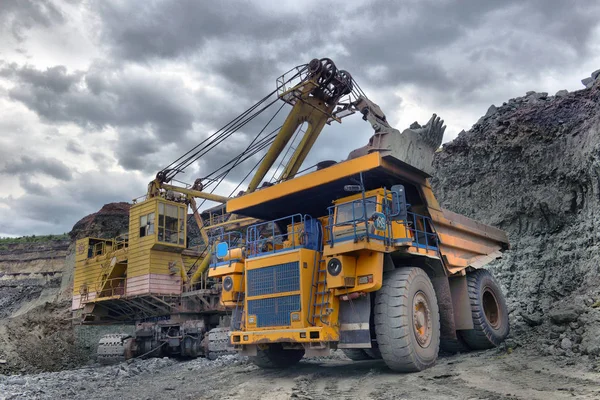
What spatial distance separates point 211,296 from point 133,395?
860 centimetres

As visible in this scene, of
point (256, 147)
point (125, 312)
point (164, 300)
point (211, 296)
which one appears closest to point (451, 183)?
point (256, 147)

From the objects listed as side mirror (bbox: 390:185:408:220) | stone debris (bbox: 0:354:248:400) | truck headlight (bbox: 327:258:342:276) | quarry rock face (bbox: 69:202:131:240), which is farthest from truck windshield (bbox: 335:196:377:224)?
quarry rock face (bbox: 69:202:131:240)

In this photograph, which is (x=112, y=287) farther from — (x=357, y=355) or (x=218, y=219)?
(x=357, y=355)

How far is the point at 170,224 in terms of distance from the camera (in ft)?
67.4

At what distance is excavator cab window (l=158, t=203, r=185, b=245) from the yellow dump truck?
9.52 m

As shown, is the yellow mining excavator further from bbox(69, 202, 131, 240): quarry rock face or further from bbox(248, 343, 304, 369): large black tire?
bbox(69, 202, 131, 240): quarry rock face

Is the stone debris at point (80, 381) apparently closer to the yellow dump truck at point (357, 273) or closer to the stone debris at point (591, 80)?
the yellow dump truck at point (357, 273)

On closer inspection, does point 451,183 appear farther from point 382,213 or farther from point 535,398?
point 535,398

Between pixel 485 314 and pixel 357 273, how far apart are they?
4.63 metres

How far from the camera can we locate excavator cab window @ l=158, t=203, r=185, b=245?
20125mm

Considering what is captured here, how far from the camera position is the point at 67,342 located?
2161 centimetres

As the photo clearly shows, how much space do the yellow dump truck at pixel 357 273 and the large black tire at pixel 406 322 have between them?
0.02 metres

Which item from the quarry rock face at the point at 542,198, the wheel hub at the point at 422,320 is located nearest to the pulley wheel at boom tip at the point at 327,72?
the quarry rock face at the point at 542,198

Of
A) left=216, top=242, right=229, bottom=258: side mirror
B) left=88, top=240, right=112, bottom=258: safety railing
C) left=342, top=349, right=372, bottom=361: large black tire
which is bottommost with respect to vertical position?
left=342, top=349, right=372, bottom=361: large black tire
